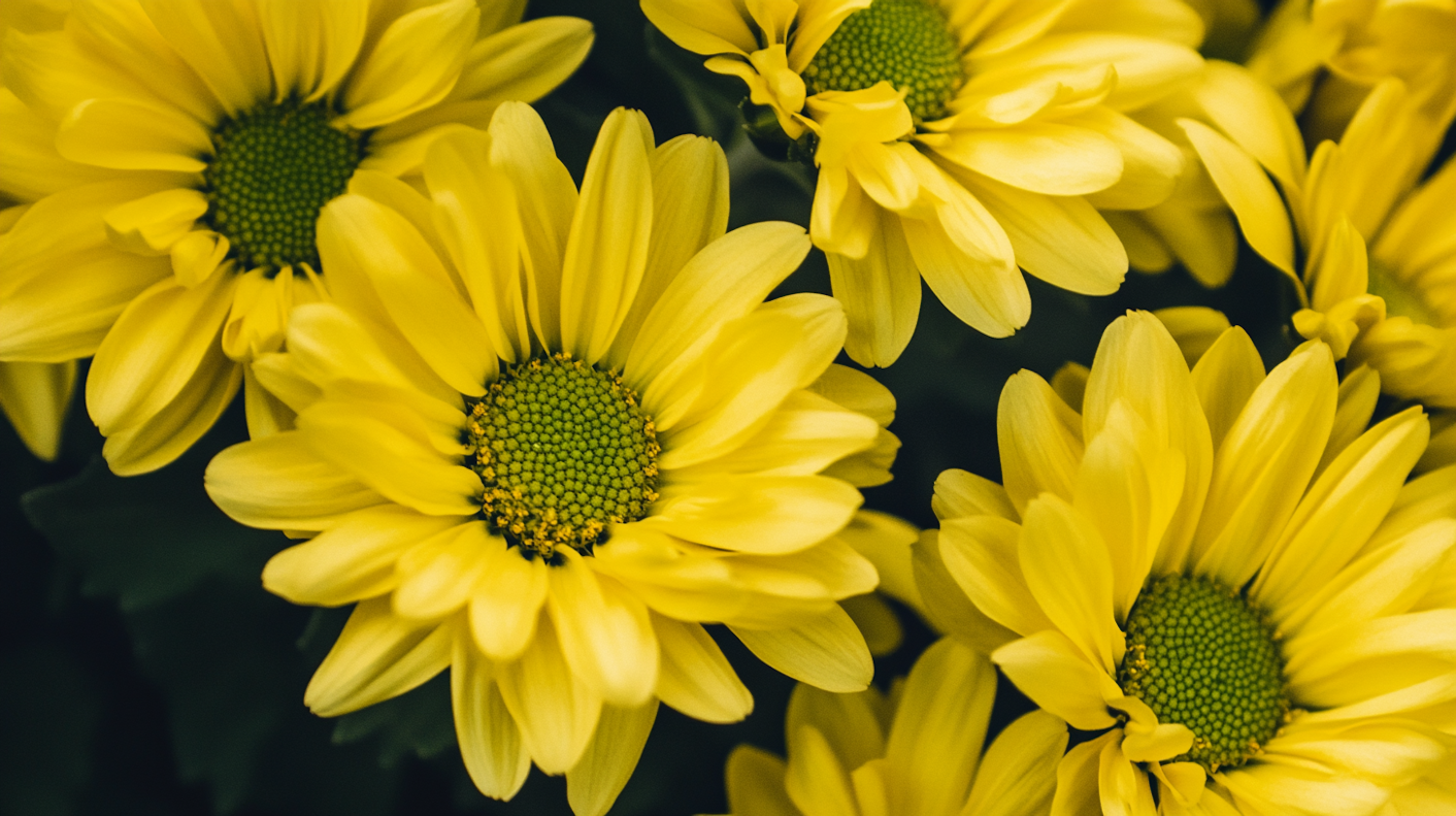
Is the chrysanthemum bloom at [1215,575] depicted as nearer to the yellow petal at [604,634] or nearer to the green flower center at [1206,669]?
the green flower center at [1206,669]

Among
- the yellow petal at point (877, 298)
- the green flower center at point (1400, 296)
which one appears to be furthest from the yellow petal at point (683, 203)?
the green flower center at point (1400, 296)

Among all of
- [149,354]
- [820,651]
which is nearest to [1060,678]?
[820,651]

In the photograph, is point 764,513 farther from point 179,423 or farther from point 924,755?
point 179,423

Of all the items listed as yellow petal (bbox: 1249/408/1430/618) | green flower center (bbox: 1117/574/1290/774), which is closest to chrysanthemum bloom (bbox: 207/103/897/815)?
green flower center (bbox: 1117/574/1290/774)

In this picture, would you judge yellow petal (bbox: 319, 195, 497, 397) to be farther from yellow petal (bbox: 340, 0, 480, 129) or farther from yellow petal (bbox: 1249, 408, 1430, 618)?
yellow petal (bbox: 1249, 408, 1430, 618)

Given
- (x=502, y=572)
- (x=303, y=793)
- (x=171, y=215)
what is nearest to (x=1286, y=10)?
(x=502, y=572)
